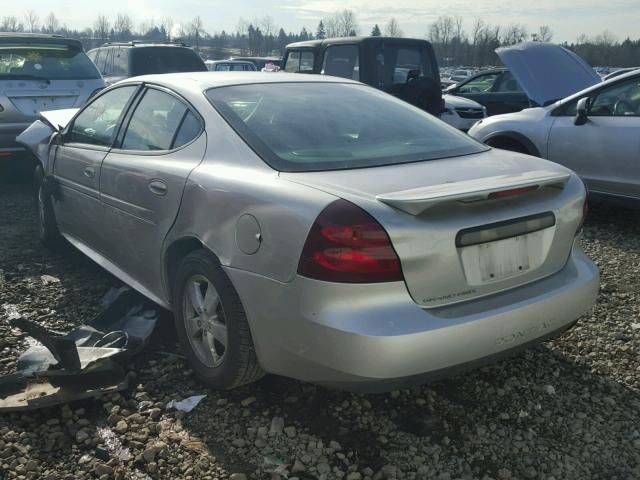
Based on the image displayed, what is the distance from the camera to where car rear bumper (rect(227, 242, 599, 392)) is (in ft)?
7.54

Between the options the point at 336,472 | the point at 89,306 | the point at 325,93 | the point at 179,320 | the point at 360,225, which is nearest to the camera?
the point at 360,225

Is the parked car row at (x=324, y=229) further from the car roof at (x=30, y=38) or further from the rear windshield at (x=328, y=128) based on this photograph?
the car roof at (x=30, y=38)

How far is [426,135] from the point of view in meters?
3.28

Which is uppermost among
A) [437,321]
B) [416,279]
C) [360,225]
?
[360,225]

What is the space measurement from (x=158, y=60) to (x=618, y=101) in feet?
27.9

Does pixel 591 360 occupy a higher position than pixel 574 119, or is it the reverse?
pixel 574 119

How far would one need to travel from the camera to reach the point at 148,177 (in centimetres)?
331

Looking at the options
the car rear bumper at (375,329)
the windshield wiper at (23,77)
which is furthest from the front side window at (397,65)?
the car rear bumper at (375,329)

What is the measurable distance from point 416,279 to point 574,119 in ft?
14.9

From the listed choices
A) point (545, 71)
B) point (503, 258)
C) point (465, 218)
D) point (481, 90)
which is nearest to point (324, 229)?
point (465, 218)

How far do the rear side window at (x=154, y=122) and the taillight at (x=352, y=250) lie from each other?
1382 mm

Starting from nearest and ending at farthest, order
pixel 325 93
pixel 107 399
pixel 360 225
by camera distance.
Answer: pixel 360 225
pixel 107 399
pixel 325 93

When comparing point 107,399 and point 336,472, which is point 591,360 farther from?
point 107,399

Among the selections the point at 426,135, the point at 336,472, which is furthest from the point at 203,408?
the point at 426,135
